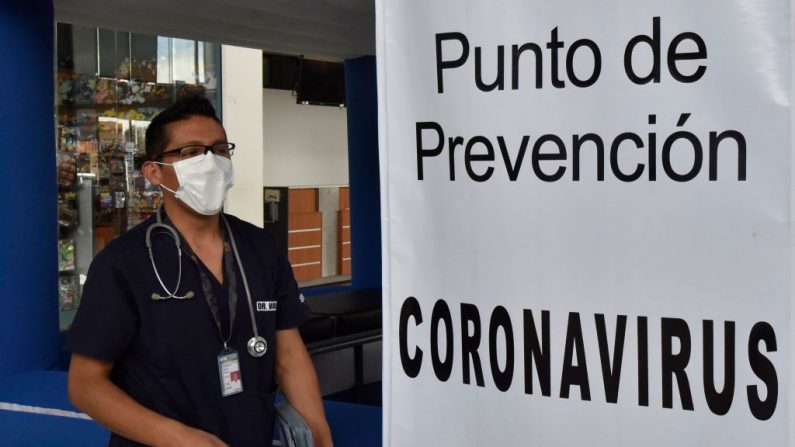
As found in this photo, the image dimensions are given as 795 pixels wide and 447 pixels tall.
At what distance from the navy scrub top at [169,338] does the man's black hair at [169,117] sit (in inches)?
9.0

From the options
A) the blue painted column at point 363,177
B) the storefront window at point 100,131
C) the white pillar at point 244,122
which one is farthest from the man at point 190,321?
the white pillar at point 244,122

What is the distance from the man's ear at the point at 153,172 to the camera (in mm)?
2371

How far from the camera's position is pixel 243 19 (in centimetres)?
504

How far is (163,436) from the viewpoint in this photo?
2.03 m

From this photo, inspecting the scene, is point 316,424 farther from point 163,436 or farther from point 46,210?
point 46,210

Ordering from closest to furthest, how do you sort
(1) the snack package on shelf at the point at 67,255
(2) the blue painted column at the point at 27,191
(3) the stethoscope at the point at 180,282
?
(3) the stethoscope at the point at 180,282 < (2) the blue painted column at the point at 27,191 < (1) the snack package on shelf at the point at 67,255

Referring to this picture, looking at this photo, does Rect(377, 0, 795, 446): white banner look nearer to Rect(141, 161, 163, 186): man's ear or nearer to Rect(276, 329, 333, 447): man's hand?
Rect(276, 329, 333, 447): man's hand

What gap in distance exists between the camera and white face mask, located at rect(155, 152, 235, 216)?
2271 mm

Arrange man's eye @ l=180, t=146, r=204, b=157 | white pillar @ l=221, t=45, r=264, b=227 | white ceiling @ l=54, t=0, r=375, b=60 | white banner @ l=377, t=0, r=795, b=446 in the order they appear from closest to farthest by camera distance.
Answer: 1. white banner @ l=377, t=0, r=795, b=446
2. man's eye @ l=180, t=146, r=204, b=157
3. white ceiling @ l=54, t=0, r=375, b=60
4. white pillar @ l=221, t=45, r=264, b=227

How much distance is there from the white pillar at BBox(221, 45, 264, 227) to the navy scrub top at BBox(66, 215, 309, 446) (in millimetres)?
7065

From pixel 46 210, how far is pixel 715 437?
320 cm

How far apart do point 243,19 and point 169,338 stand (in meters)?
3.22

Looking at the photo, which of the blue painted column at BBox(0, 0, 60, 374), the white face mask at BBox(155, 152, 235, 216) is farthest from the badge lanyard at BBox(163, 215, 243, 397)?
the blue painted column at BBox(0, 0, 60, 374)

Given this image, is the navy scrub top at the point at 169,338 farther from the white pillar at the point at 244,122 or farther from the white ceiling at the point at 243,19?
the white pillar at the point at 244,122
